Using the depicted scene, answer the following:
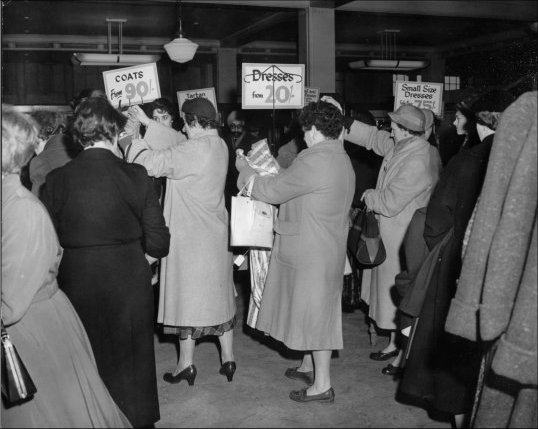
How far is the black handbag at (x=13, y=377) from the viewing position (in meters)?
2.26

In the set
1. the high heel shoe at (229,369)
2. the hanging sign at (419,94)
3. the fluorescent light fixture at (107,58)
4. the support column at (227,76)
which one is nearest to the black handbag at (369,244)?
the high heel shoe at (229,369)

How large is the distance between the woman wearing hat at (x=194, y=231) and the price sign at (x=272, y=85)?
1.30 m

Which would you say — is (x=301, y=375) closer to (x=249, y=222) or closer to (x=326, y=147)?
(x=249, y=222)

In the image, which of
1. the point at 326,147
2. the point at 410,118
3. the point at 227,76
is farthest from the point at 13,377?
the point at 227,76

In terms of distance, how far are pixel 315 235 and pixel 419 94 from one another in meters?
3.85

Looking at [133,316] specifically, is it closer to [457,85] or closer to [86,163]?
[86,163]

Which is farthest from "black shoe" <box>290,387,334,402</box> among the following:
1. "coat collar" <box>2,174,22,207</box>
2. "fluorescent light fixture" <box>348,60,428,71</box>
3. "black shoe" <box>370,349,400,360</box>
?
"fluorescent light fixture" <box>348,60,428,71</box>

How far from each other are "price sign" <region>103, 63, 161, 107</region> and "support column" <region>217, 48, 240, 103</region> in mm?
9915

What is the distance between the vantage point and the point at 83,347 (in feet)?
8.71

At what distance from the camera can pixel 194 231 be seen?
13.9 ft

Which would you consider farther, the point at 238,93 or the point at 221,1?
the point at 238,93

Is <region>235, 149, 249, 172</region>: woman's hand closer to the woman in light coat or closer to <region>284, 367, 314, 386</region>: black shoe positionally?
the woman in light coat

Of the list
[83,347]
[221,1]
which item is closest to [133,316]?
[83,347]

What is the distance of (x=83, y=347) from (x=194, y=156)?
1.77m
